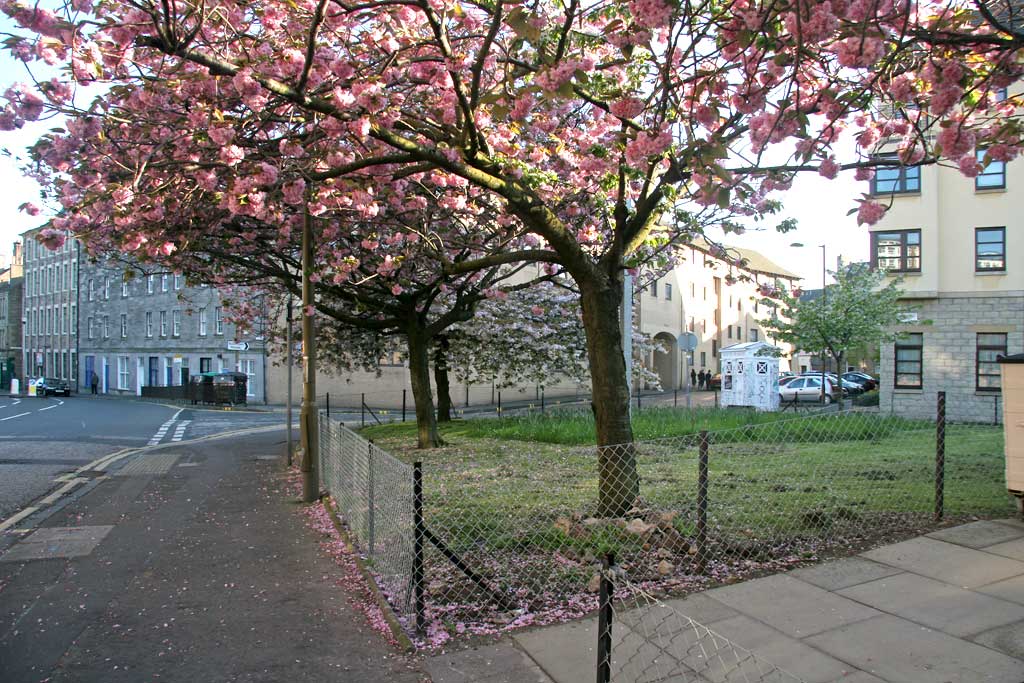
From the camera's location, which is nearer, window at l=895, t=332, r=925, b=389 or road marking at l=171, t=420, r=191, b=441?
road marking at l=171, t=420, r=191, b=441

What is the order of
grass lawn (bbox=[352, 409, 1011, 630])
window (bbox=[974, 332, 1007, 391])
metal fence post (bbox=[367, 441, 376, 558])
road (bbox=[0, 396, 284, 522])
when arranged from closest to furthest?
grass lawn (bbox=[352, 409, 1011, 630])
metal fence post (bbox=[367, 441, 376, 558])
road (bbox=[0, 396, 284, 522])
window (bbox=[974, 332, 1007, 391])

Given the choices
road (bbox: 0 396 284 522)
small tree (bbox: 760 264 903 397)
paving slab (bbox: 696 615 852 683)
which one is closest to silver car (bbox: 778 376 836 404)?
small tree (bbox: 760 264 903 397)

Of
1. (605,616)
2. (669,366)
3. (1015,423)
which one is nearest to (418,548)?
(605,616)

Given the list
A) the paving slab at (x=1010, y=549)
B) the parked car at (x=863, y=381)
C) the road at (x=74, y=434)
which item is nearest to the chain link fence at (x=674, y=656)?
the paving slab at (x=1010, y=549)

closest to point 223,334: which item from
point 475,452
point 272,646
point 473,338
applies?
point 473,338

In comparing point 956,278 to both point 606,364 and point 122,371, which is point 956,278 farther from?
point 122,371

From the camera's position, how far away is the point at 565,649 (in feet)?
14.6

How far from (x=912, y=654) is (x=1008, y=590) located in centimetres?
159

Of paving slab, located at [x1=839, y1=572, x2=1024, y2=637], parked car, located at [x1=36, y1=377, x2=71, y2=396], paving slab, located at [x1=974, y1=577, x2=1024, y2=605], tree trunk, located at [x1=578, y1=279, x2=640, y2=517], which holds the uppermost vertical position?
tree trunk, located at [x1=578, y1=279, x2=640, y2=517]

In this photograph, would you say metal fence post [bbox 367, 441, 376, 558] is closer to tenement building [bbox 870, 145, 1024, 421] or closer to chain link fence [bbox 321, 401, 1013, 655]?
chain link fence [bbox 321, 401, 1013, 655]

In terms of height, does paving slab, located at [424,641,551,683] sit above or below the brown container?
below

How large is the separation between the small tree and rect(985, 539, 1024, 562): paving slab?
1824 centimetres

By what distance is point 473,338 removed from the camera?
72.1 feet

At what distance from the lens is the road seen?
12.8 m
